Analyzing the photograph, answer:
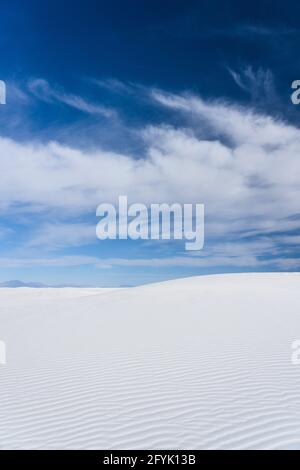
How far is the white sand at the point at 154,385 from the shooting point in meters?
4.71

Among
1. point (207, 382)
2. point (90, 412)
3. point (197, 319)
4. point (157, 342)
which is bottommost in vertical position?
point (90, 412)

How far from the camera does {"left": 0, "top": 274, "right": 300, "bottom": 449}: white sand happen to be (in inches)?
185

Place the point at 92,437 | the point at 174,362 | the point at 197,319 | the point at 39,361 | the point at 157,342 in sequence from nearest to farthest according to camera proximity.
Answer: the point at 92,437 → the point at 174,362 → the point at 39,361 → the point at 157,342 → the point at 197,319

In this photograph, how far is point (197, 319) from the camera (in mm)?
13523

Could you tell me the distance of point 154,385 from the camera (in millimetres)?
6523

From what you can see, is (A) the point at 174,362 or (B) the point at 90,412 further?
(A) the point at 174,362

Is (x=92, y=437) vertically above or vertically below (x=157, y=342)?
below

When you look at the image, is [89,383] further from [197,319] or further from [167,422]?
[197,319]

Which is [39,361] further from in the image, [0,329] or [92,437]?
[0,329]
